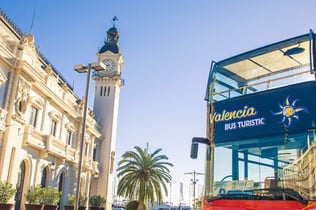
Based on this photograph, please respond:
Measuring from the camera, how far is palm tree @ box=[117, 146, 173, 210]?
32.2 meters

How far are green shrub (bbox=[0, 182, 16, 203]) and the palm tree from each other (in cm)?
1513

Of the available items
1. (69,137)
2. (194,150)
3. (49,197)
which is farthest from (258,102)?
(69,137)

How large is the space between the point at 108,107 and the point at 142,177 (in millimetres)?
10382

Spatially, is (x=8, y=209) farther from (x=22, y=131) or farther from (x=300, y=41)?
(x=300, y=41)

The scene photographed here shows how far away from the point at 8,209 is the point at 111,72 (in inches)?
984

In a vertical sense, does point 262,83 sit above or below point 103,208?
above

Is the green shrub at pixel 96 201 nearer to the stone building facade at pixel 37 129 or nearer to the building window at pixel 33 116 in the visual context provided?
the stone building facade at pixel 37 129

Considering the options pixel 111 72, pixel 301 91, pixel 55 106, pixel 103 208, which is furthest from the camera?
pixel 111 72

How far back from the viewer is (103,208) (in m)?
35.2

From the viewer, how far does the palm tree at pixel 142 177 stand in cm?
3225

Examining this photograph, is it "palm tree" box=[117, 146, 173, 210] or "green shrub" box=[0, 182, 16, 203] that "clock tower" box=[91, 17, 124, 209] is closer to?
"palm tree" box=[117, 146, 173, 210]

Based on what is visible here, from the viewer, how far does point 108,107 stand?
3931 centimetres

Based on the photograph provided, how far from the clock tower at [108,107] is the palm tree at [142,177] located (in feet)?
15.1

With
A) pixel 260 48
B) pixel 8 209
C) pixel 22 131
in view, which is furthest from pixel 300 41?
pixel 22 131
